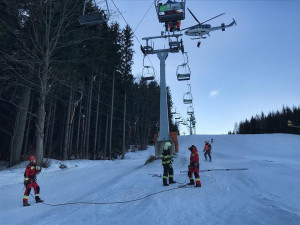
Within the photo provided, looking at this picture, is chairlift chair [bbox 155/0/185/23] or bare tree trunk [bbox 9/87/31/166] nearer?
chairlift chair [bbox 155/0/185/23]

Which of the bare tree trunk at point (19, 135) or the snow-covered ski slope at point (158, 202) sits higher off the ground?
the bare tree trunk at point (19, 135)

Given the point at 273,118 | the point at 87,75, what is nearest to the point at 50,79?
the point at 87,75

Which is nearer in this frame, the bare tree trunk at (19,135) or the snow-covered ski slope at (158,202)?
the snow-covered ski slope at (158,202)

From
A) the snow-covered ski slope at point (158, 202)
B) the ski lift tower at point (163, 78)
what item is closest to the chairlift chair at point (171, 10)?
the ski lift tower at point (163, 78)

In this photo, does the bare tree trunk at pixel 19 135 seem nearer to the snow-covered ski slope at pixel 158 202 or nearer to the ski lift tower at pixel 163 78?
the snow-covered ski slope at pixel 158 202

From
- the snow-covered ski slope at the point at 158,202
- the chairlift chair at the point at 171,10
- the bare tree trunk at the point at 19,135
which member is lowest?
the snow-covered ski slope at the point at 158,202

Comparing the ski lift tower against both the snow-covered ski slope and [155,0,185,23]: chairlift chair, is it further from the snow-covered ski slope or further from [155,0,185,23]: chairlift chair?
the snow-covered ski slope

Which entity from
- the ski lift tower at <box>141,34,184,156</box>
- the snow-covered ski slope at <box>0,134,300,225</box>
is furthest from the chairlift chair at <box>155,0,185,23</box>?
the snow-covered ski slope at <box>0,134,300,225</box>

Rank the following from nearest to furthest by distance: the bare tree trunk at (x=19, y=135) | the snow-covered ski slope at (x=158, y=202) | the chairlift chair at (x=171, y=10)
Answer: the snow-covered ski slope at (x=158, y=202) < the chairlift chair at (x=171, y=10) < the bare tree trunk at (x=19, y=135)

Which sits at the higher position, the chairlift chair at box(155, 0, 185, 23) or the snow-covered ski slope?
the chairlift chair at box(155, 0, 185, 23)

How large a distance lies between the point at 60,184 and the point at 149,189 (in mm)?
5066

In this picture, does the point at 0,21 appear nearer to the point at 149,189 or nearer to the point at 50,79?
the point at 50,79

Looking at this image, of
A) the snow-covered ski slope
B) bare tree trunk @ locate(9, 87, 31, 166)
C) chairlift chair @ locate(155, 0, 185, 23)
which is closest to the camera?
the snow-covered ski slope

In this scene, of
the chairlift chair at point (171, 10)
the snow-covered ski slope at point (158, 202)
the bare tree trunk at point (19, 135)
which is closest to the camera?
the snow-covered ski slope at point (158, 202)
